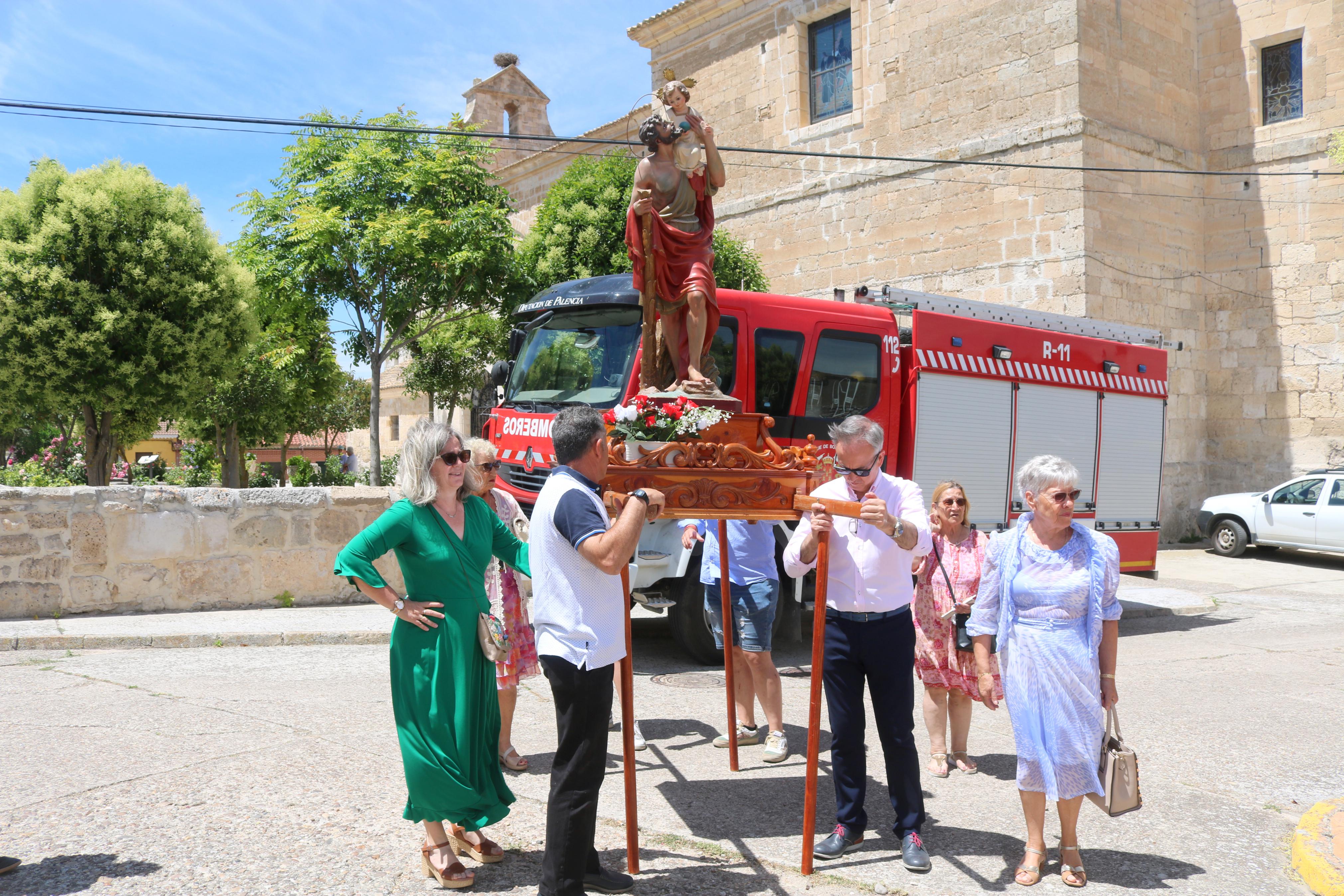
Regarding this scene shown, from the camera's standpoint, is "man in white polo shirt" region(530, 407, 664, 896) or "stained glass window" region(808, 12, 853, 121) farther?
"stained glass window" region(808, 12, 853, 121)

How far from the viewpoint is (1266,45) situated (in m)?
17.9

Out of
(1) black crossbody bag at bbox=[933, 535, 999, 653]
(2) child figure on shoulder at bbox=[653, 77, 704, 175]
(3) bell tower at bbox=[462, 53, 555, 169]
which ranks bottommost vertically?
(1) black crossbody bag at bbox=[933, 535, 999, 653]

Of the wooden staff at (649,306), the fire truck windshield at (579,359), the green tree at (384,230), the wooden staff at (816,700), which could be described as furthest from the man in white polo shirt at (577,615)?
the green tree at (384,230)

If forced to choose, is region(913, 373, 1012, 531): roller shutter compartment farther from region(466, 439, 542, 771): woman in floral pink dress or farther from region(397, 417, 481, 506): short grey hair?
region(397, 417, 481, 506): short grey hair

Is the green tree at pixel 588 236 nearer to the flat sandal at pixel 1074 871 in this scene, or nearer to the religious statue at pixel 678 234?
the religious statue at pixel 678 234

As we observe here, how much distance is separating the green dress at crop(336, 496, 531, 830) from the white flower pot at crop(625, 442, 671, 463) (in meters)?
0.78

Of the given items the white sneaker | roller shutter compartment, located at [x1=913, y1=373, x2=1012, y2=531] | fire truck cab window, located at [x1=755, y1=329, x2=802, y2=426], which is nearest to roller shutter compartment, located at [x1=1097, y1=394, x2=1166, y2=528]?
roller shutter compartment, located at [x1=913, y1=373, x2=1012, y2=531]

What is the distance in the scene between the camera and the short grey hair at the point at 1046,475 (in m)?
3.80

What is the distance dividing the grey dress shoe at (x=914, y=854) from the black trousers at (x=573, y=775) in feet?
4.40

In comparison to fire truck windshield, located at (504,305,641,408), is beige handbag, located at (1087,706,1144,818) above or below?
below

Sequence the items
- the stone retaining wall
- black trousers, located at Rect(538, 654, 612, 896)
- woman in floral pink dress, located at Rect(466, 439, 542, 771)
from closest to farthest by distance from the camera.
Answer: black trousers, located at Rect(538, 654, 612, 896) → woman in floral pink dress, located at Rect(466, 439, 542, 771) → the stone retaining wall

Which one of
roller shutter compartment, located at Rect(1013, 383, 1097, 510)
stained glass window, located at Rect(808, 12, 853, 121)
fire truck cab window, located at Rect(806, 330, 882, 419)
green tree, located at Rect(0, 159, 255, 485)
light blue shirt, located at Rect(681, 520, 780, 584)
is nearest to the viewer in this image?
light blue shirt, located at Rect(681, 520, 780, 584)

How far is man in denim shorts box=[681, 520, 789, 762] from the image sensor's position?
219 inches

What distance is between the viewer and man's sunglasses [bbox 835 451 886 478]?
13.7 ft
